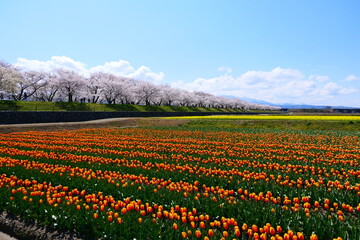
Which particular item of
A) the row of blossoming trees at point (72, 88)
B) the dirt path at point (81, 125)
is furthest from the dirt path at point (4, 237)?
the row of blossoming trees at point (72, 88)

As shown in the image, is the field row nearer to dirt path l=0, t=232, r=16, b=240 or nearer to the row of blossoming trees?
dirt path l=0, t=232, r=16, b=240

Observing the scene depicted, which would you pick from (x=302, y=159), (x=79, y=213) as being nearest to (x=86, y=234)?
(x=79, y=213)

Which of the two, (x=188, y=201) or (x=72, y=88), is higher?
(x=72, y=88)

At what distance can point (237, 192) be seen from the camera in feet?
25.0

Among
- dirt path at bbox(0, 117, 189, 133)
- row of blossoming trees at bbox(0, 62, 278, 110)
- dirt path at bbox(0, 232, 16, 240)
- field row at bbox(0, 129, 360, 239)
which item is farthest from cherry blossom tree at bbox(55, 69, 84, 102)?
dirt path at bbox(0, 232, 16, 240)

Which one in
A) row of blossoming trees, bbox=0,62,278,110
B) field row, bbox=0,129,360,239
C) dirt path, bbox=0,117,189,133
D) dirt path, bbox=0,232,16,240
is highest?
row of blossoming trees, bbox=0,62,278,110

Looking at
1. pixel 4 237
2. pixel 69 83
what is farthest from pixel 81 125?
pixel 69 83

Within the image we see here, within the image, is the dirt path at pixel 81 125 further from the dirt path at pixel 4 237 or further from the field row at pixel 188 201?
the dirt path at pixel 4 237

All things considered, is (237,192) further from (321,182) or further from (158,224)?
(158,224)

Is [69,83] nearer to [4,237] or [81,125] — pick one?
[81,125]

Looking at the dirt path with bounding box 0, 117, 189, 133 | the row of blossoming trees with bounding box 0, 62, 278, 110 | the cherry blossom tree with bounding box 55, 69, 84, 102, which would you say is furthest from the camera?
the cherry blossom tree with bounding box 55, 69, 84, 102

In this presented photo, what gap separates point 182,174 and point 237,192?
2.20m

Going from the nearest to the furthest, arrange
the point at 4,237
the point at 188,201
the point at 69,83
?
the point at 4,237, the point at 188,201, the point at 69,83

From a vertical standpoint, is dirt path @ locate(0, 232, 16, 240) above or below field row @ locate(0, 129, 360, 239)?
below
